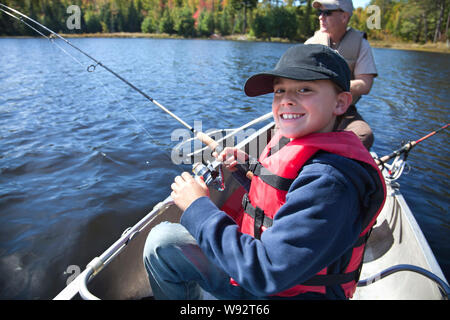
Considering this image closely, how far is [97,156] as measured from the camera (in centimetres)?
635

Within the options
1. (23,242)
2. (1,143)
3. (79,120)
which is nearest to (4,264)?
(23,242)

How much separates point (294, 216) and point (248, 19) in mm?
86758

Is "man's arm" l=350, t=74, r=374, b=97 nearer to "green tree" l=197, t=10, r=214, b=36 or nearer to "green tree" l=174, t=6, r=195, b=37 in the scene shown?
"green tree" l=174, t=6, r=195, b=37

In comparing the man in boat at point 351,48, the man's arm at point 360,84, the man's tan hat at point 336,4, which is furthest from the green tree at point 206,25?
the man's arm at point 360,84

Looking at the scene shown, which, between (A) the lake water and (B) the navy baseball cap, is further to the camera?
(A) the lake water

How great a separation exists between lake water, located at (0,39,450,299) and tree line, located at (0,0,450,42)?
49.0 metres

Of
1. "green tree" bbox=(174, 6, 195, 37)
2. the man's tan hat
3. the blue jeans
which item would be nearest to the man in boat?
the man's tan hat

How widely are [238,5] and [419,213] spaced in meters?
89.8

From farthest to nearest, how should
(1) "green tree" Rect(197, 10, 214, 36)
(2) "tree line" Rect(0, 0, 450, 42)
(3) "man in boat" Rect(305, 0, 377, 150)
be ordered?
(1) "green tree" Rect(197, 10, 214, 36) → (2) "tree line" Rect(0, 0, 450, 42) → (3) "man in boat" Rect(305, 0, 377, 150)

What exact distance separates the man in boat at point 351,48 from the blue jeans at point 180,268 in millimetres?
2580

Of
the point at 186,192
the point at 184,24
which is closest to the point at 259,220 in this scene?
the point at 186,192

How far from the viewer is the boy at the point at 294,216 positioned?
112 centimetres

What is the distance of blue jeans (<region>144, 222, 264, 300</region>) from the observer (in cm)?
145

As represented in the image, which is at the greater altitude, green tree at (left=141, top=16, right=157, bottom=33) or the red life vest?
green tree at (left=141, top=16, right=157, bottom=33)
